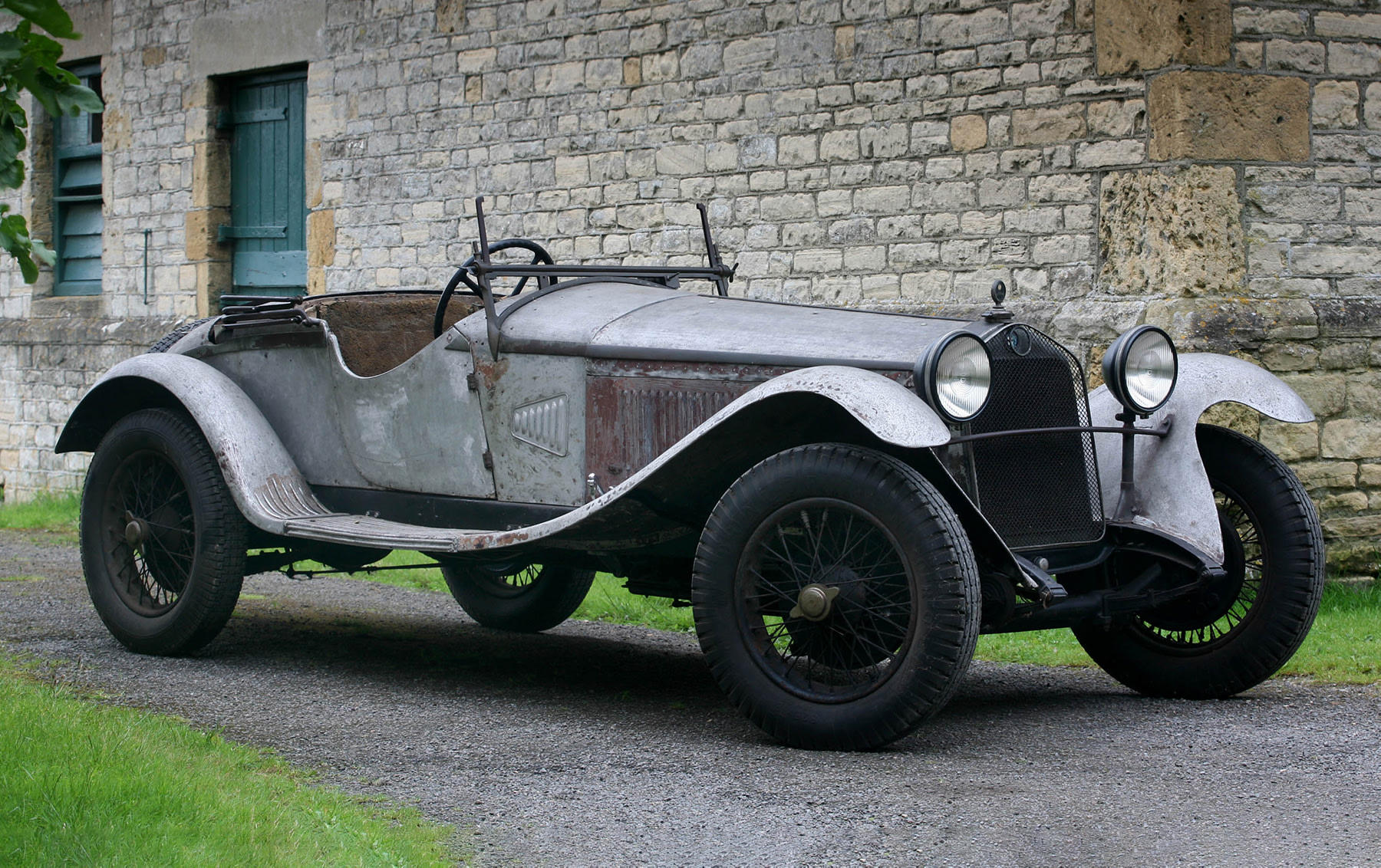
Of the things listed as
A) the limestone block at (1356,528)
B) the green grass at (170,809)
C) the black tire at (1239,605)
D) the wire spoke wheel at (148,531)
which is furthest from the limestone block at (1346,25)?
the green grass at (170,809)

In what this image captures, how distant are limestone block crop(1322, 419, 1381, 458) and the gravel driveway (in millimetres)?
2771

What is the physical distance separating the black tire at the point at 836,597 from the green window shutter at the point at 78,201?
431 inches

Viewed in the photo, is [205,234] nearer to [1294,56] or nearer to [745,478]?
[1294,56]

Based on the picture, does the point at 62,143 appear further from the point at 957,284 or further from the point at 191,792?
the point at 191,792

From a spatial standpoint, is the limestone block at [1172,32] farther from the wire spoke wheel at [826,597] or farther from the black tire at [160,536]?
the black tire at [160,536]

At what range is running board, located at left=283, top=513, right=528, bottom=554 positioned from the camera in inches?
172

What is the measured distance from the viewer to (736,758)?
3689 millimetres

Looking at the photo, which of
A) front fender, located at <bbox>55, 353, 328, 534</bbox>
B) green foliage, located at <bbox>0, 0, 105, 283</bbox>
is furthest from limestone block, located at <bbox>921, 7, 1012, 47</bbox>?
green foliage, located at <bbox>0, 0, 105, 283</bbox>

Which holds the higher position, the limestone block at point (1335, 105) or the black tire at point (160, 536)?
the limestone block at point (1335, 105)

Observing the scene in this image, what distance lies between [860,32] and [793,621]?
5.33 metres

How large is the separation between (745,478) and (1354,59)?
205 inches

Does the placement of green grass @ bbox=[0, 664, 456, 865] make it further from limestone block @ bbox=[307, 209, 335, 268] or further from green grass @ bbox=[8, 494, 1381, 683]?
limestone block @ bbox=[307, 209, 335, 268]

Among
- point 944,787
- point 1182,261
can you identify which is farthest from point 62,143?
point 944,787

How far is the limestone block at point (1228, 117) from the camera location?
7.09 m
